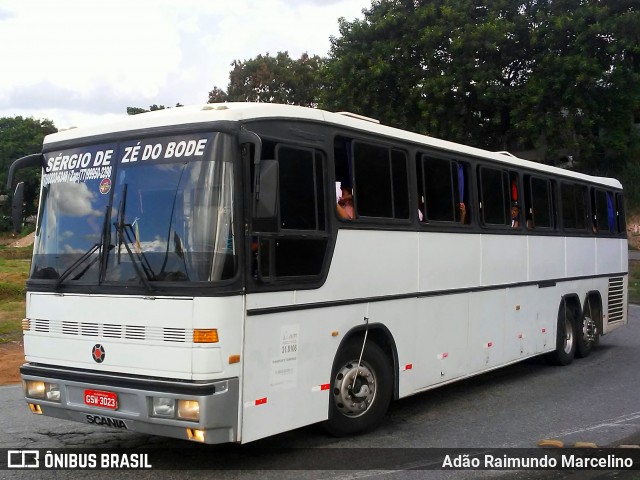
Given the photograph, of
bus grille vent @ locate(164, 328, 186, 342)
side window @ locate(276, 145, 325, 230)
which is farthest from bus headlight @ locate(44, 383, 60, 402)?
side window @ locate(276, 145, 325, 230)

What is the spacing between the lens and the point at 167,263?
19.0 feet

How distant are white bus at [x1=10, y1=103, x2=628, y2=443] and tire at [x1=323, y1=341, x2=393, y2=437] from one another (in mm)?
18

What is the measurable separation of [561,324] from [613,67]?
15444mm

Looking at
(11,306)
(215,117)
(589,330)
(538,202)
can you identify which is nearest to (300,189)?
(215,117)

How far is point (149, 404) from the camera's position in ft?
18.6

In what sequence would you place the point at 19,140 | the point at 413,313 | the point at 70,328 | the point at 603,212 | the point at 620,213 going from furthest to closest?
the point at 19,140
the point at 620,213
the point at 603,212
the point at 413,313
the point at 70,328

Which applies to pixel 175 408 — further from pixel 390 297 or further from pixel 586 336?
pixel 586 336

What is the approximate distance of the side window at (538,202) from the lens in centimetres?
1119

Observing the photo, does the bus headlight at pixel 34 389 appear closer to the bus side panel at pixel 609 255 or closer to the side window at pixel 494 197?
the side window at pixel 494 197

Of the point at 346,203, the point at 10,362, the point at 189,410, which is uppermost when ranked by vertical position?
the point at 346,203

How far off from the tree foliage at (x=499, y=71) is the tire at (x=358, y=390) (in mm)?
18850

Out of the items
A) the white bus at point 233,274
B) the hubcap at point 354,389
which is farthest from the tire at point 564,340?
the hubcap at point 354,389

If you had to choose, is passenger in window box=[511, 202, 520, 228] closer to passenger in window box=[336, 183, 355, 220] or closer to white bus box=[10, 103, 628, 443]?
white bus box=[10, 103, 628, 443]

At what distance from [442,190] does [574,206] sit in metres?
5.13
